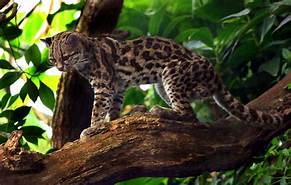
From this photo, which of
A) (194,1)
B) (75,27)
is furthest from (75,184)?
(194,1)

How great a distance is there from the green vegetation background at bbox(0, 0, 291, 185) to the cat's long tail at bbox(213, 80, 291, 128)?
0.10 metres

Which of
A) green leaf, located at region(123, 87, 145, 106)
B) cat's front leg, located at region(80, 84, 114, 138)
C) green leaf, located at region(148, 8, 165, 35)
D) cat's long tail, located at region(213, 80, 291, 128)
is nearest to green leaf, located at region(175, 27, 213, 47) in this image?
green leaf, located at region(148, 8, 165, 35)

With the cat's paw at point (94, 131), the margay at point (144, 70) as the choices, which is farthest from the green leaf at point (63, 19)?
the cat's paw at point (94, 131)

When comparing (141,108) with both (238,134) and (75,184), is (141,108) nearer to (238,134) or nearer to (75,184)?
(238,134)

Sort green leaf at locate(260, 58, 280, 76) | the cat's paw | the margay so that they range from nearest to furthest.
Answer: the cat's paw → the margay → green leaf at locate(260, 58, 280, 76)

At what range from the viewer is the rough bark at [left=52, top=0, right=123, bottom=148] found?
141 inches

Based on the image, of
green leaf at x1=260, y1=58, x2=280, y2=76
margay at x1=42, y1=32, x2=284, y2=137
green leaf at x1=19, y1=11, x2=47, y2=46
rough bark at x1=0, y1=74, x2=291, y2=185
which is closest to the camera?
rough bark at x1=0, y1=74, x2=291, y2=185

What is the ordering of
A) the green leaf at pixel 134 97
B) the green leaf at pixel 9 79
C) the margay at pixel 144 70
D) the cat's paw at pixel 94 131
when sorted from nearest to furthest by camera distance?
1. the cat's paw at pixel 94 131
2. the margay at pixel 144 70
3. the green leaf at pixel 9 79
4. the green leaf at pixel 134 97

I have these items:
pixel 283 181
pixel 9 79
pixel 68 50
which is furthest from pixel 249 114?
pixel 9 79

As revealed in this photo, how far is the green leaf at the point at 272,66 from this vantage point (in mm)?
3836

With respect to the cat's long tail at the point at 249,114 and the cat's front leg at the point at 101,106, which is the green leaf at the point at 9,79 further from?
the cat's long tail at the point at 249,114

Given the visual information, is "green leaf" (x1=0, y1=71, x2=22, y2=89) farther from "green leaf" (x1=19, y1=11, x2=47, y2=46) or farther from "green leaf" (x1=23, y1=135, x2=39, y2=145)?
"green leaf" (x1=19, y1=11, x2=47, y2=46)

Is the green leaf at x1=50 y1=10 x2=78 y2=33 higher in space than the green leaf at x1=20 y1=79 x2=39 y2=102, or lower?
higher

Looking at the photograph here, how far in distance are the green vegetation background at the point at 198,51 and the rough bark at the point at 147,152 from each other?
0.46ft
